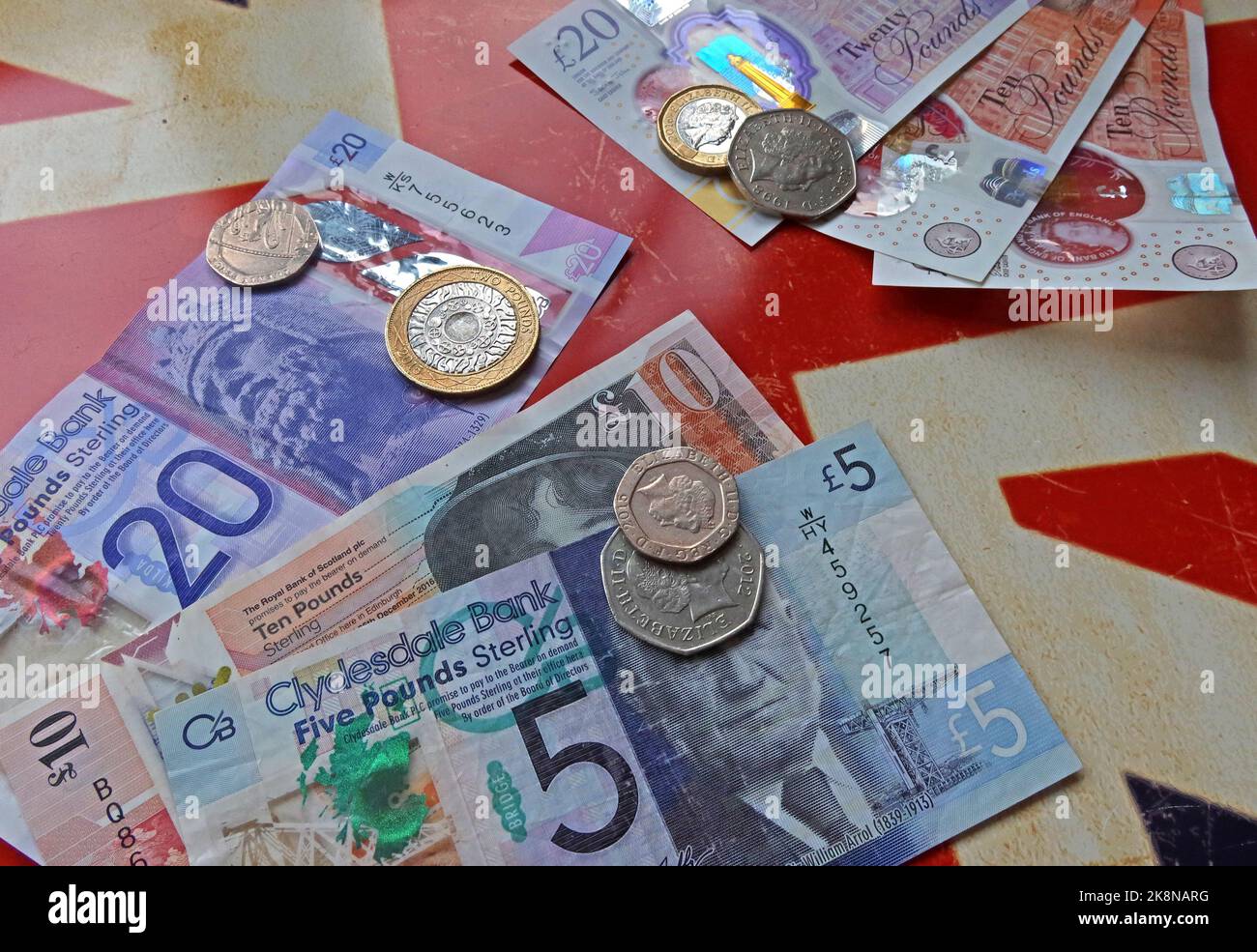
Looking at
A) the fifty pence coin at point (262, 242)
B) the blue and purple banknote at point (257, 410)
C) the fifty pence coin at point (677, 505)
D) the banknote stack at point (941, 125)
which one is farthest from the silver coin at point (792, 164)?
the fifty pence coin at point (262, 242)

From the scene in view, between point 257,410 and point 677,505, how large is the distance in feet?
1.13

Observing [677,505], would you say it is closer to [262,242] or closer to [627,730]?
[627,730]

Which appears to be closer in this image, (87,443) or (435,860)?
(435,860)

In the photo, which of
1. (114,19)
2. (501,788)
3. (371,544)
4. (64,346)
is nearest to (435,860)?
(501,788)

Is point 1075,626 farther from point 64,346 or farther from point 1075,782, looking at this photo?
point 64,346

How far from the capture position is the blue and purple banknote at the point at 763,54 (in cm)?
96

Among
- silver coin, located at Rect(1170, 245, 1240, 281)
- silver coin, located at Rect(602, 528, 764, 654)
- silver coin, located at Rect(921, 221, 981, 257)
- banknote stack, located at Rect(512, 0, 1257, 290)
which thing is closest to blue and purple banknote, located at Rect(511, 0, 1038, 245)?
banknote stack, located at Rect(512, 0, 1257, 290)

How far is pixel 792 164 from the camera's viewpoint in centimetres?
91

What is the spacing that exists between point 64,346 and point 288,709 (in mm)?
388

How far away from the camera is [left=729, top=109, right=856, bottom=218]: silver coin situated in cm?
90

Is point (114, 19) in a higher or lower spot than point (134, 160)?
higher

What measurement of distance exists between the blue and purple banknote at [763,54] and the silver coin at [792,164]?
3 centimetres

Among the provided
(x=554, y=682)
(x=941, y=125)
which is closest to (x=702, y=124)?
(x=941, y=125)

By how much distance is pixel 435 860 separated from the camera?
25.9 inches
